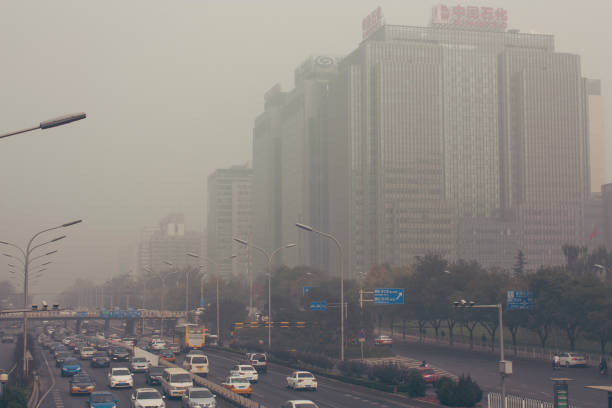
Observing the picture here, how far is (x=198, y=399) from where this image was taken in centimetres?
4069

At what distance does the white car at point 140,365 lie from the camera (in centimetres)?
6988

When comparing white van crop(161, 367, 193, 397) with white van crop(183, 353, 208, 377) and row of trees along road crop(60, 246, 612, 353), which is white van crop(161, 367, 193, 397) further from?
row of trees along road crop(60, 246, 612, 353)

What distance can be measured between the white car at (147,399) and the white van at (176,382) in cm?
765

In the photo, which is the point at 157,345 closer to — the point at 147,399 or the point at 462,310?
the point at 462,310

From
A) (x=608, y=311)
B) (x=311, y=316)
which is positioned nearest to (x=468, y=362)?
(x=608, y=311)

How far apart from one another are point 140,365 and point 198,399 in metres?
31.7

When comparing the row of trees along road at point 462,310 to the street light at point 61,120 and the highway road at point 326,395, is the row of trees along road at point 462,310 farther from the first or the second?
the street light at point 61,120

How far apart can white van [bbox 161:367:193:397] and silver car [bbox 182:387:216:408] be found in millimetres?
7322

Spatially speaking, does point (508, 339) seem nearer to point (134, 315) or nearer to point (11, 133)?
point (134, 315)

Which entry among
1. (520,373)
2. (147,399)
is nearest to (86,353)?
(520,373)

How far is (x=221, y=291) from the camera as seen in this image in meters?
169

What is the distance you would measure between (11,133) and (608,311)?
2763 inches

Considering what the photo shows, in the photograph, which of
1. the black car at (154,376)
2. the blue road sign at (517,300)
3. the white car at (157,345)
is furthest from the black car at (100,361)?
the blue road sign at (517,300)

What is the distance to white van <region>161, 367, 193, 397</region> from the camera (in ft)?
163
